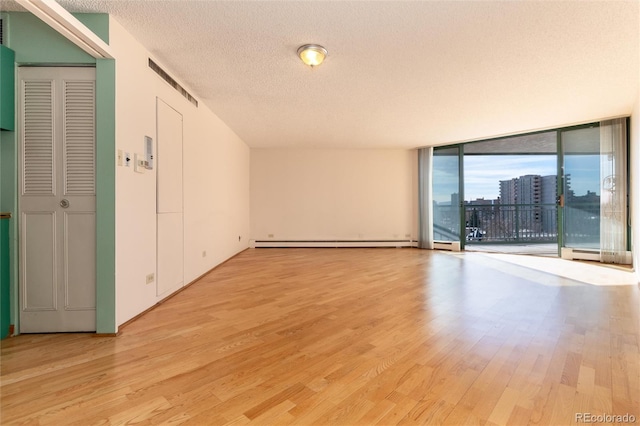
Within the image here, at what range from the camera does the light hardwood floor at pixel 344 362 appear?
54.4 inches

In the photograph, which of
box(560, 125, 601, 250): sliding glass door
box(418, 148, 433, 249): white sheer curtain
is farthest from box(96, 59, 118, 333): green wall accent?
box(560, 125, 601, 250): sliding glass door

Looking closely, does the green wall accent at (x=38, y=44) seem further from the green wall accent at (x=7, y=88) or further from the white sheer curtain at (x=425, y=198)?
the white sheer curtain at (x=425, y=198)

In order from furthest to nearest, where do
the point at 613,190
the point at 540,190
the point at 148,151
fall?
the point at 540,190, the point at 613,190, the point at 148,151

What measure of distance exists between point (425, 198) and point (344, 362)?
20.0ft

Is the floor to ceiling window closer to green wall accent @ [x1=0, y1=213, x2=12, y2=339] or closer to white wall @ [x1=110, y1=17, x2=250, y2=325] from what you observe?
white wall @ [x1=110, y1=17, x2=250, y2=325]

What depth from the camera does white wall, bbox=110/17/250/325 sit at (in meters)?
2.42

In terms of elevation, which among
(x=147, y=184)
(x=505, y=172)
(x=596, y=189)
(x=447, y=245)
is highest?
(x=505, y=172)

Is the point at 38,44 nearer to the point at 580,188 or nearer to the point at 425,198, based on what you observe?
the point at 425,198

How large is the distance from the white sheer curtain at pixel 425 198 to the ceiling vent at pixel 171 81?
5494mm

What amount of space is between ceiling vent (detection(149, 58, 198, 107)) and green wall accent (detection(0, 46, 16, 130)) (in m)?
1.02

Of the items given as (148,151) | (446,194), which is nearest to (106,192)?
(148,151)

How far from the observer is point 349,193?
7.51m

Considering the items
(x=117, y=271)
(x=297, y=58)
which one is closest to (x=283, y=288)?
(x=117, y=271)

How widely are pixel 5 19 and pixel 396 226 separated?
723cm
